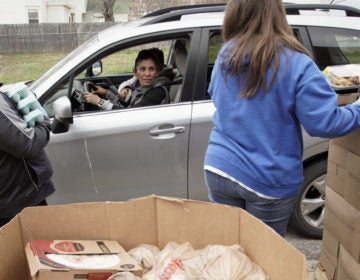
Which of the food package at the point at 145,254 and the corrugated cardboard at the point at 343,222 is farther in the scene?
the corrugated cardboard at the point at 343,222

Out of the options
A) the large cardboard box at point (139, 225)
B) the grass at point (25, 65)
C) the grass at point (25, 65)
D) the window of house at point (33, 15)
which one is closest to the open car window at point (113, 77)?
the large cardboard box at point (139, 225)

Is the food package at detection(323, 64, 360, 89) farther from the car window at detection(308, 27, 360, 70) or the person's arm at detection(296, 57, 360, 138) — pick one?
the car window at detection(308, 27, 360, 70)

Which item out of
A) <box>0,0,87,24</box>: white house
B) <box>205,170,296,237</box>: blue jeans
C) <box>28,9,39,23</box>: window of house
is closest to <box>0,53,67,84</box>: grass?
<box>205,170,296,237</box>: blue jeans

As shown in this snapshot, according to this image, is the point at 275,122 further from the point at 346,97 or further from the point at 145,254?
the point at 145,254

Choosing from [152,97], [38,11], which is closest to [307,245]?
[152,97]

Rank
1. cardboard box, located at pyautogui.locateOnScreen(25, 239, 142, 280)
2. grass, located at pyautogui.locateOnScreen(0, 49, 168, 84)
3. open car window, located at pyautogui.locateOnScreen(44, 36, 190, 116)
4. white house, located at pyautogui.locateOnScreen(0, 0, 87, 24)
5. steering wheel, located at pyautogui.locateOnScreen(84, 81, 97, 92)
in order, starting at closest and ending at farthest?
1. cardboard box, located at pyautogui.locateOnScreen(25, 239, 142, 280)
2. open car window, located at pyautogui.locateOnScreen(44, 36, 190, 116)
3. steering wheel, located at pyautogui.locateOnScreen(84, 81, 97, 92)
4. grass, located at pyautogui.locateOnScreen(0, 49, 168, 84)
5. white house, located at pyautogui.locateOnScreen(0, 0, 87, 24)

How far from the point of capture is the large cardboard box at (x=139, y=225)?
1.48m

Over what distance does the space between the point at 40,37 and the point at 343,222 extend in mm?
20042

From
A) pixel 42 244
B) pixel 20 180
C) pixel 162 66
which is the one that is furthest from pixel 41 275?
pixel 162 66

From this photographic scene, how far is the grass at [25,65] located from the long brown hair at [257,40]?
10.7 metres

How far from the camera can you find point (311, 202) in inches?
141

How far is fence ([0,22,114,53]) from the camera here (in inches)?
792

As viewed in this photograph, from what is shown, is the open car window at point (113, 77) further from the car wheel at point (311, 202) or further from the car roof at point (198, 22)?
the car wheel at point (311, 202)

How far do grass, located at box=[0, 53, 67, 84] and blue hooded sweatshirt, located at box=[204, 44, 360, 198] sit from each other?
10.7 meters
